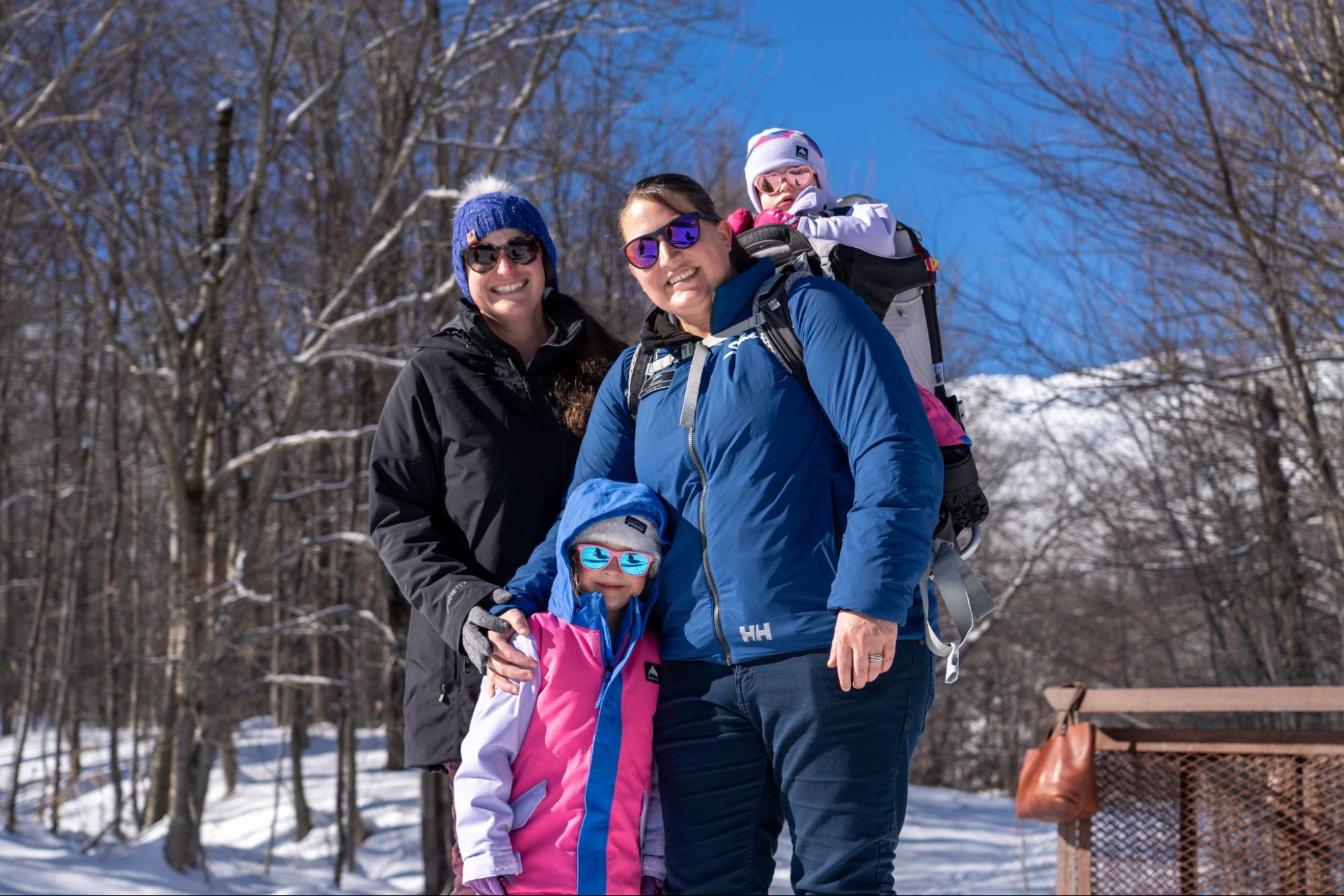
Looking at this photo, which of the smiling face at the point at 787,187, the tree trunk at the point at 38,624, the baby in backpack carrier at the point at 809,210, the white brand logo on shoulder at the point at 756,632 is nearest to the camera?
the white brand logo on shoulder at the point at 756,632

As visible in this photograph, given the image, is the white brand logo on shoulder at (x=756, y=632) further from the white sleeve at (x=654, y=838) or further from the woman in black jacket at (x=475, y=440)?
the woman in black jacket at (x=475, y=440)

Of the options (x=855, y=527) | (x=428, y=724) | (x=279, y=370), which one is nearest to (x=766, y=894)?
(x=855, y=527)

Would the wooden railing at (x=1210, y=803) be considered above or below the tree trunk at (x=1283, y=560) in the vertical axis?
below

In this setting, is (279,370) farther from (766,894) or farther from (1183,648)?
(1183,648)

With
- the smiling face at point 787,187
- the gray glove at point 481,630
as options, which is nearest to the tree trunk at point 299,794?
the smiling face at point 787,187

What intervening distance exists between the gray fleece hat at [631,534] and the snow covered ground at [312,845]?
5.24m

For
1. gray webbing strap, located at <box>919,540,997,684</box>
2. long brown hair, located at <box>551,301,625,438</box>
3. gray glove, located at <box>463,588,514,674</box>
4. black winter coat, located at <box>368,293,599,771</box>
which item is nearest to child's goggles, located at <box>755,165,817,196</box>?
long brown hair, located at <box>551,301,625,438</box>

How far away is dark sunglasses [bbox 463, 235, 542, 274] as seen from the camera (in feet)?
8.17

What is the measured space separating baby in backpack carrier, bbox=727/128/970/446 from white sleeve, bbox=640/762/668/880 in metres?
0.79

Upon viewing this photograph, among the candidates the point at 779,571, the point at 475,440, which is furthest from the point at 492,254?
the point at 779,571

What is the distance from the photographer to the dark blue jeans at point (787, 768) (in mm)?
1710

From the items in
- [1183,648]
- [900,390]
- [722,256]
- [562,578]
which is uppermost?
[722,256]

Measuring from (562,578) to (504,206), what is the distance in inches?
36.3

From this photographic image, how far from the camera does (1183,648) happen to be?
13094 millimetres
